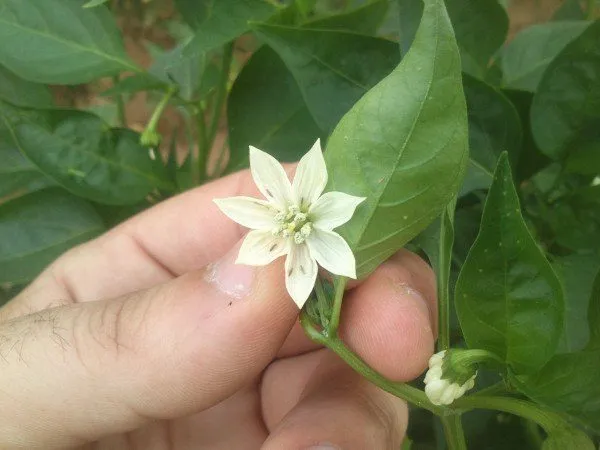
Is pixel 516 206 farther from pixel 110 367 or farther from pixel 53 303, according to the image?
pixel 53 303

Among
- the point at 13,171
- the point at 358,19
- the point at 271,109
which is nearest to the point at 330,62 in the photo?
the point at 358,19

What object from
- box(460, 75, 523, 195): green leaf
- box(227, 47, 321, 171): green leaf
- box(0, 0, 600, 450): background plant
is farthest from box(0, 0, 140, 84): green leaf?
box(460, 75, 523, 195): green leaf

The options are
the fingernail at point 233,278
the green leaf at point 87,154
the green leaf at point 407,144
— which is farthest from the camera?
the green leaf at point 87,154

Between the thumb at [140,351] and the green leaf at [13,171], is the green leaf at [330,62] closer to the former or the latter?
the thumb at [140,351]

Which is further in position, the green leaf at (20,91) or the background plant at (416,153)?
the green leaf at (20,91)

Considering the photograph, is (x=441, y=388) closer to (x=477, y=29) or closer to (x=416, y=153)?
(x=416, y=153)

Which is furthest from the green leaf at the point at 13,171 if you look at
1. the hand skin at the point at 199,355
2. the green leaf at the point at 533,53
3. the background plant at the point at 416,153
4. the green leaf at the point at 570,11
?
the green leaf at the point at 570,11

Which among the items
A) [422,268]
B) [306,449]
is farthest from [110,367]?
[422,268]
